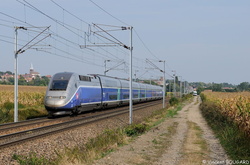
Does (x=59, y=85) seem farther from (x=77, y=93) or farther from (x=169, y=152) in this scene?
(x=169, y=152)

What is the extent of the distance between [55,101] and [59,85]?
58.7 inches

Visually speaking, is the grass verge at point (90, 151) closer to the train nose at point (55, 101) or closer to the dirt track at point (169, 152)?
the dirt track at point (169, 152)

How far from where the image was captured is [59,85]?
24.5m

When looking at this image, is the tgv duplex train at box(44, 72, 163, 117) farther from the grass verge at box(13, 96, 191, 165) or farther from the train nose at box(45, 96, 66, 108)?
the grass verge at box(13, 96, 191, 165)

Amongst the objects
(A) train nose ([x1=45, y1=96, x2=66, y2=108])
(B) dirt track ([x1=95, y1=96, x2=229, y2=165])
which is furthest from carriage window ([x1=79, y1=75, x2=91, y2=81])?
(B) dirt track ([x1=95, y1=96, x2=229, y2=165])

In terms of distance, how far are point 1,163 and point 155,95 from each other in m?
62.1

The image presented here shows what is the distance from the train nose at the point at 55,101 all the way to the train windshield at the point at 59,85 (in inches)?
33.2

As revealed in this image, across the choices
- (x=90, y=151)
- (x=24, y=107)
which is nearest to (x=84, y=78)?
(x=24, y=107)

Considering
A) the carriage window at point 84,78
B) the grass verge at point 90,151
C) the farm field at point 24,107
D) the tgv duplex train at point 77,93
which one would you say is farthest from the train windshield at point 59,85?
the grass verge at point 90,151

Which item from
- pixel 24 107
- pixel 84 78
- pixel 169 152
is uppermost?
pixel 84 78

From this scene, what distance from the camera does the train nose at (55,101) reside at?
2362 centimetres

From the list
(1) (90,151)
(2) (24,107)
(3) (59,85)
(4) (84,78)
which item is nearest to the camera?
(1) (90,151)

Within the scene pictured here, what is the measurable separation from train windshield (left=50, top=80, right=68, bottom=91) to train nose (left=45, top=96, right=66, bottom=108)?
0.84 metres

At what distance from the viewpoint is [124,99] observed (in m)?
42.2
